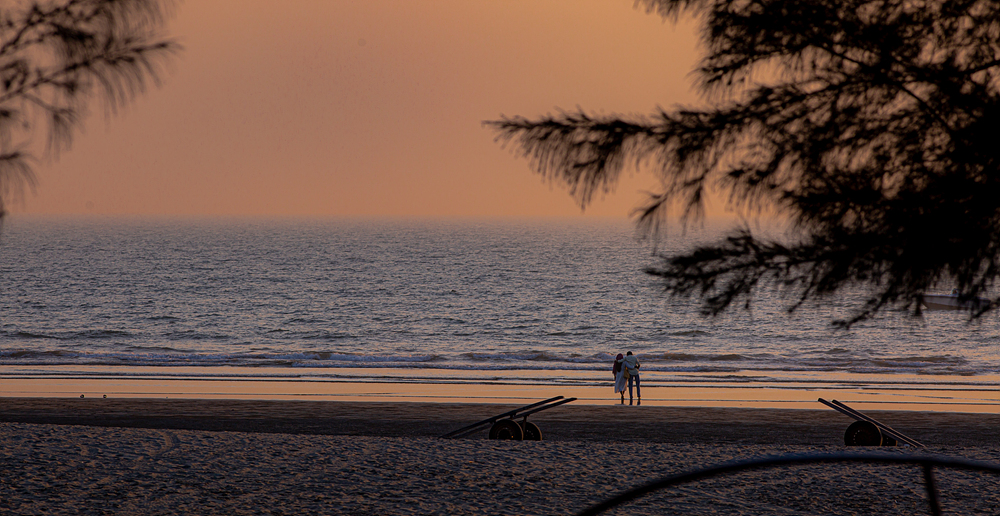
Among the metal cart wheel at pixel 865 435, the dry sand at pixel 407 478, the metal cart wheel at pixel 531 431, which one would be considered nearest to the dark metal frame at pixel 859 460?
the dry sand at pixel 407 478

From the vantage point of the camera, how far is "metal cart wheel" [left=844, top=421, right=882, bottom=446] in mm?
13609

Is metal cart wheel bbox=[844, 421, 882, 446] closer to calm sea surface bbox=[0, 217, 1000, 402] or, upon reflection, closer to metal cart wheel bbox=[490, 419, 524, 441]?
calm sea surface bbox=[0, 217, 1000, 402]

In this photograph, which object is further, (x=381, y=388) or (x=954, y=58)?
(x=381, y=388)

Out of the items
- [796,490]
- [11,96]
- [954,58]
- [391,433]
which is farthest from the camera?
[391,433]

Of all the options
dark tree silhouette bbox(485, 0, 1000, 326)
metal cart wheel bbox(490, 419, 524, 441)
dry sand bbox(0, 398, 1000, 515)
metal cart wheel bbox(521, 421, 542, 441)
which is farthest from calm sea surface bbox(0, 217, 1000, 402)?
metal cart wheel bbox(490, 419, 524, 441)

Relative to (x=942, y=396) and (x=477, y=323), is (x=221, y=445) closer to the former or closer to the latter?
(x=942, y=396)

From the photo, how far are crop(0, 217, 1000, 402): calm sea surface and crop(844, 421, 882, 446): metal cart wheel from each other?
1.81m

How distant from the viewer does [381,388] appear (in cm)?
2584

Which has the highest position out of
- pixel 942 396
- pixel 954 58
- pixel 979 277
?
pixel 954 58

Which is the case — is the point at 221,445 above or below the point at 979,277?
below

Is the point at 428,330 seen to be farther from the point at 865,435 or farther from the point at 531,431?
the point at 865,435

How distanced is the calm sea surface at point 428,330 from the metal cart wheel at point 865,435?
1.81 meters

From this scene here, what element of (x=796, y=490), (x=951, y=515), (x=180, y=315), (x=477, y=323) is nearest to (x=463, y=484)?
(x=796, y=490)

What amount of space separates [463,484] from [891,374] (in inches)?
1065
